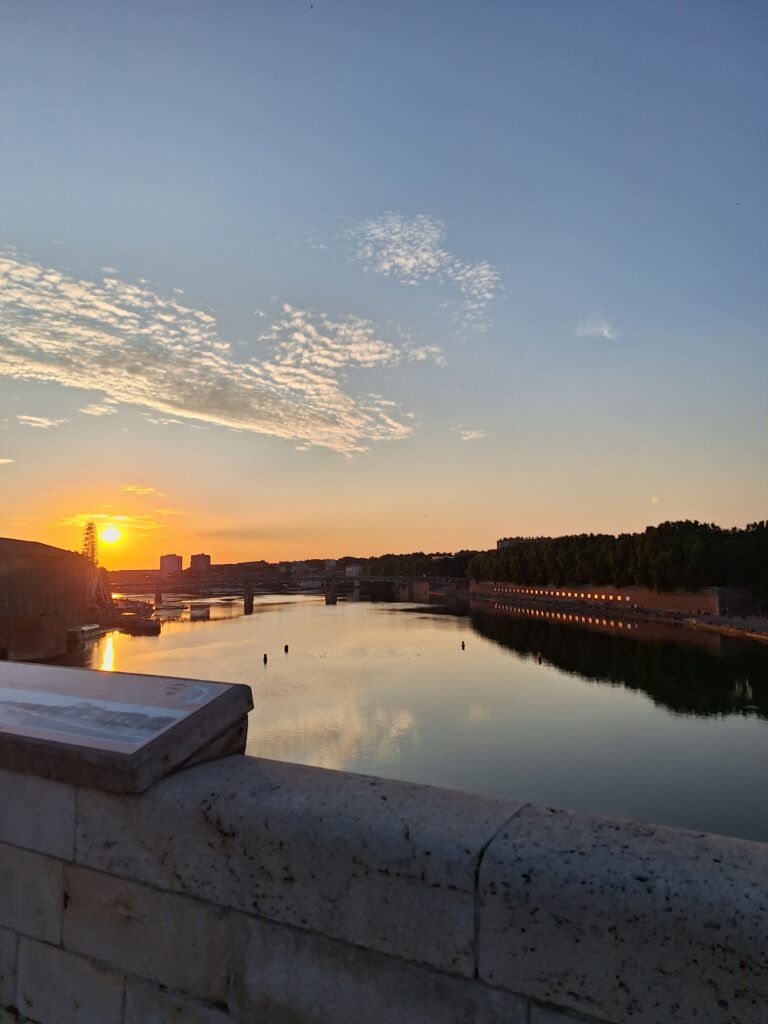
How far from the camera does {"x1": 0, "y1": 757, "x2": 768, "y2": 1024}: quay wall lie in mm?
1892

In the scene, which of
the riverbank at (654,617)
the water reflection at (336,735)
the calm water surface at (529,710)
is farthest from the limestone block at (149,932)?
the riverbank at (654,617)

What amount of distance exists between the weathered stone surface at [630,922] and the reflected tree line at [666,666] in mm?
51858

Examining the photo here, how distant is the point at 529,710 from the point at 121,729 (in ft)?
163

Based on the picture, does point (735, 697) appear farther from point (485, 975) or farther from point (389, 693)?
point (485, 975)

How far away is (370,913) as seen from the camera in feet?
7.45

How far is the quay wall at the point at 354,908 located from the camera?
6.21 ft

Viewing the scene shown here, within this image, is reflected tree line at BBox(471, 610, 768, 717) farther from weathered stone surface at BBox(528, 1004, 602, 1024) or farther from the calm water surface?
weathered stone surface at BBox(528, 1004, 602, 1024)

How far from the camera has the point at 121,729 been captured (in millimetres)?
2949

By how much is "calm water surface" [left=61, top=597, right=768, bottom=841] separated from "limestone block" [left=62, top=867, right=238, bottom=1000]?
7.36 m

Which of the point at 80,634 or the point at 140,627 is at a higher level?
the point at 80,634

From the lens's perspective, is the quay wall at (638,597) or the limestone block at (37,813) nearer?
the limestone block at (37,813)

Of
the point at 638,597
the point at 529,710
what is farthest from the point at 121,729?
the point at 638,597

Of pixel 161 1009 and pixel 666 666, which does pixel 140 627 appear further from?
pixel 161 1009

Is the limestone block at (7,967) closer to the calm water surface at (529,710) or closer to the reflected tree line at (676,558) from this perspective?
the calm water surface at (529,710)
